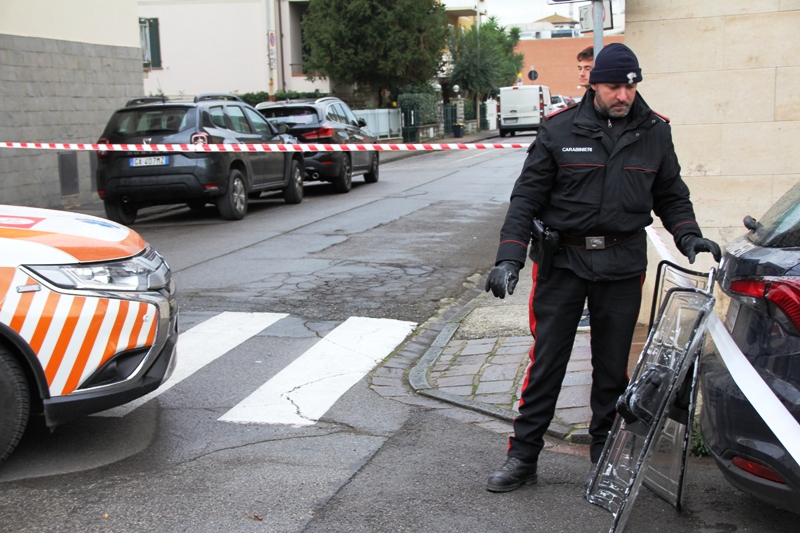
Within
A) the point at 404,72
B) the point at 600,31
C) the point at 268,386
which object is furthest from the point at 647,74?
the point at 404,72

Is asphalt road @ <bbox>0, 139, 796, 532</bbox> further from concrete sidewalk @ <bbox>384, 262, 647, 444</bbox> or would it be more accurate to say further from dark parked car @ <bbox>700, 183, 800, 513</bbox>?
dark parked car @ <bbox>700, 183, 800, 513</bbox>

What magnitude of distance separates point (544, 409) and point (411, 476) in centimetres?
71

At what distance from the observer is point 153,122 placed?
12.9 metres

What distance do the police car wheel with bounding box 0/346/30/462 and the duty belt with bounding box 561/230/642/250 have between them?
2.63 m

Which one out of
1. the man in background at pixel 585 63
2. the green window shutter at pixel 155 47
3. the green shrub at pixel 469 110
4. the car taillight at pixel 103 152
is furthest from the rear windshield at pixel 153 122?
the green shrub at pixel 469 110

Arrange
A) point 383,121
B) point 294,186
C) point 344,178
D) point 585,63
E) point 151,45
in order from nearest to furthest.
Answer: point 585,63
point 294,186
point 344,178
point 383,121
point 151,45

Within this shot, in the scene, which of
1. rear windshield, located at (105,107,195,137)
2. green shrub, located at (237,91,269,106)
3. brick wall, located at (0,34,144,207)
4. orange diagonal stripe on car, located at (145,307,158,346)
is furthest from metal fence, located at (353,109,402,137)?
orange diagonal stripe on car, located at (145,307,158,346)

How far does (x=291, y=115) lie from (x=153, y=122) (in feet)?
16.3

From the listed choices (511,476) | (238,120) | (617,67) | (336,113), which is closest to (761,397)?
(511,476)

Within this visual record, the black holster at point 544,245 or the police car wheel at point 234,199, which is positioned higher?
the black holster at point 544,245

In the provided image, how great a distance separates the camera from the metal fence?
3556 centimetres

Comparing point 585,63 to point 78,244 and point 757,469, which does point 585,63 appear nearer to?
point 78,244

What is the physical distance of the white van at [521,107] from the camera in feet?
140

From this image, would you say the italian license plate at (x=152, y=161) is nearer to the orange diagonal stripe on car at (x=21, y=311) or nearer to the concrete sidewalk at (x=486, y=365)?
the concrete sidewalk at (x=486, y=365)
